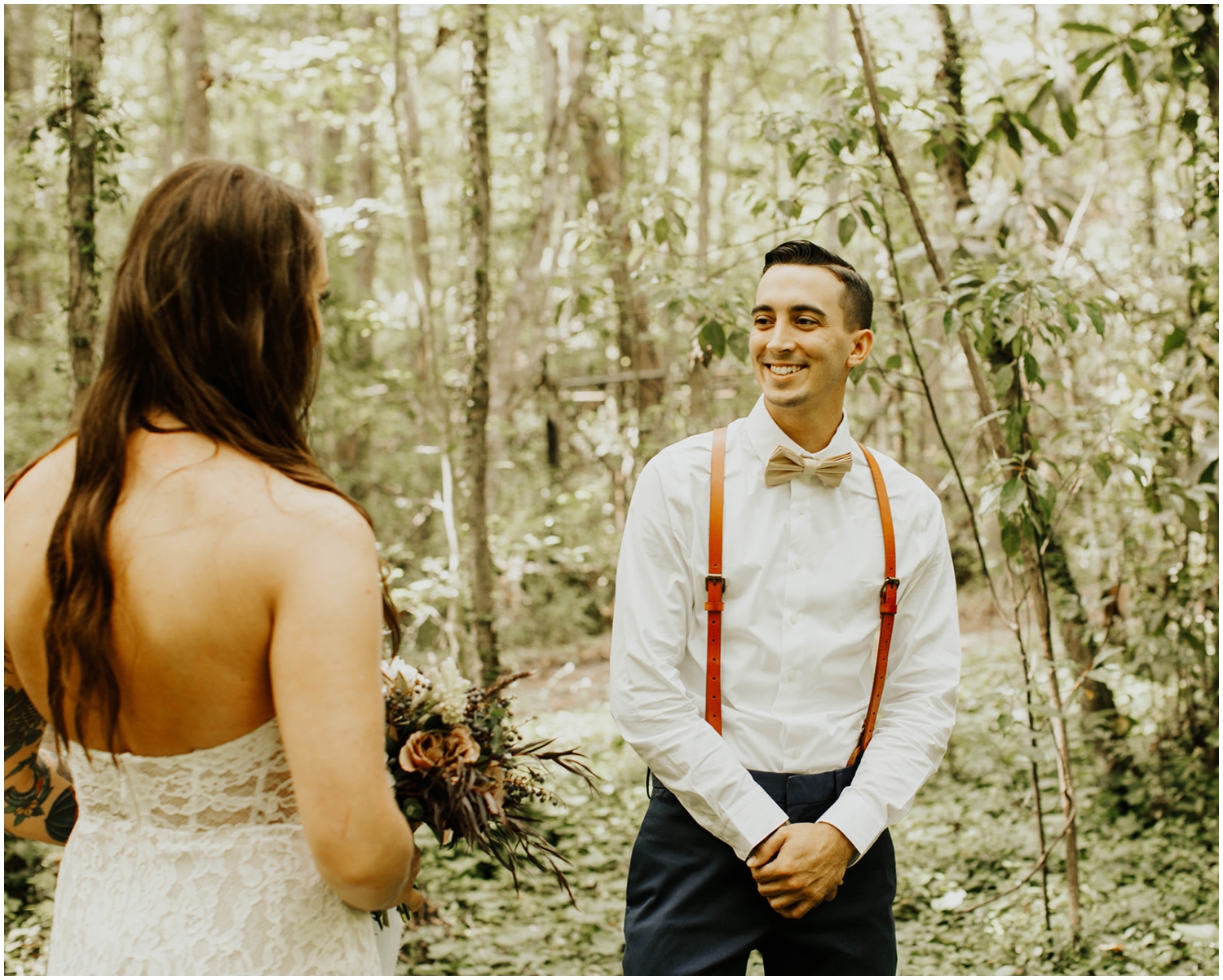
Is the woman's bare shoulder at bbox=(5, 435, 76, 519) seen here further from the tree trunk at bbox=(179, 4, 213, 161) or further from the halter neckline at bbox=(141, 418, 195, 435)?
the tree trunk at bbox=(179, 4, 213, 161)

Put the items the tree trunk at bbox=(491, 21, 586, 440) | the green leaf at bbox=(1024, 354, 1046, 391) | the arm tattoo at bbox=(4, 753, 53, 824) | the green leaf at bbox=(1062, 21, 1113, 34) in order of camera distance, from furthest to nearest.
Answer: the tree trunk at bbox=(491, 21, 586, 440)
the green leaf at bbox=(1062, 21, 1113, 34)
the green leaf at bbox=(1024, 354, 1046, 391)
the arm tattoo at bbox=(4, 753, 53, 824)

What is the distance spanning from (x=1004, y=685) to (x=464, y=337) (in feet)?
14.6

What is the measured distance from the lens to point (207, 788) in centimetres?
137

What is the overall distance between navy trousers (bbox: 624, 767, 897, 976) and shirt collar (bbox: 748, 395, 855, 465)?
2.32 feet

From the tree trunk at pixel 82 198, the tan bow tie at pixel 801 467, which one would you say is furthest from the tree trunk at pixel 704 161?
the tan bow tie at pixel 801 467

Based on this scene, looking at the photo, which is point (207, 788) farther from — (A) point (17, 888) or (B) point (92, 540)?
(A) point (17, 888)

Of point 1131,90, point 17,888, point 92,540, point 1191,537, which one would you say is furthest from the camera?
point 1191,537

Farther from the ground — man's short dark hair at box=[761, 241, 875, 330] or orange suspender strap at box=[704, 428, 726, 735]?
man's short dark hair at box=[761, 241, 875, 330]

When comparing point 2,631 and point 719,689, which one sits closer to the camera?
point 2,631

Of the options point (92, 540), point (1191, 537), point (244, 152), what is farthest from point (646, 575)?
point (244, 152)

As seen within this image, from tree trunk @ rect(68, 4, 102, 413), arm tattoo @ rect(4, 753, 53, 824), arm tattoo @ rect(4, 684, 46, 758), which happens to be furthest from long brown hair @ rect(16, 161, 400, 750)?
tree trunk @ rect(68, 4, 102, 413)

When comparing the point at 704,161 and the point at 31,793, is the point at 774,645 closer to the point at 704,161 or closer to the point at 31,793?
the point at 31,793

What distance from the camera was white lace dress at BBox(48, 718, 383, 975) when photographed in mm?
1366

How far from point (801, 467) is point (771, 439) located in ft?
0.35
